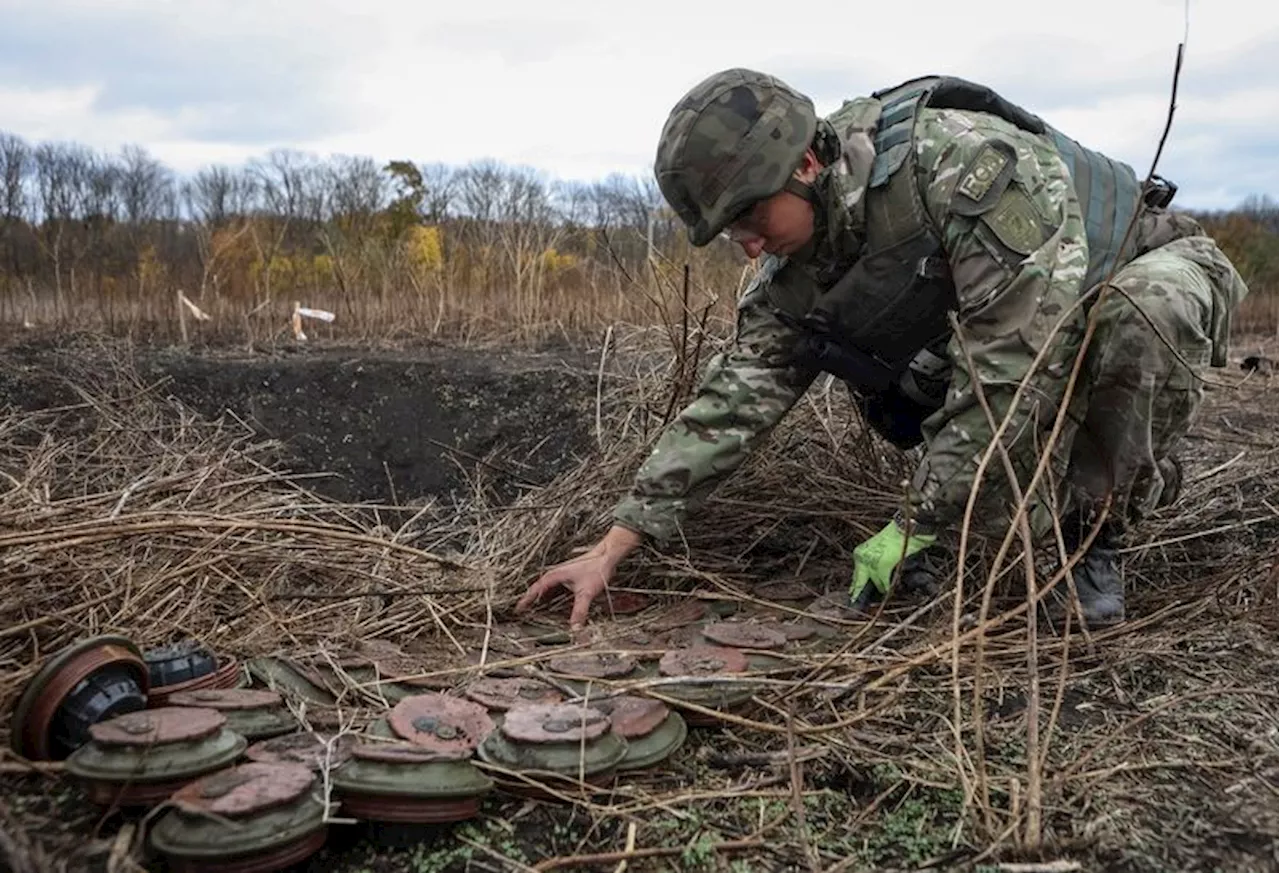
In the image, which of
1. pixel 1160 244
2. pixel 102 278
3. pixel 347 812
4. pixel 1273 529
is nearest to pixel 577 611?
pixel 347 812

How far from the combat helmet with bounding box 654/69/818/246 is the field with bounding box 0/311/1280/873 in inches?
29.9

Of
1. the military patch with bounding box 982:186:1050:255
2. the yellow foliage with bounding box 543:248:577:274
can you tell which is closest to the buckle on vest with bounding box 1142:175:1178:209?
the military patch with bounding box 982:186:1050:255

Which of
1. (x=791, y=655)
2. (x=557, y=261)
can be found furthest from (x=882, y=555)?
(x=557, y=261)

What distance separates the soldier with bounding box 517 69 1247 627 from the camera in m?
2.21

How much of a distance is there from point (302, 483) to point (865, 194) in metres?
3.15

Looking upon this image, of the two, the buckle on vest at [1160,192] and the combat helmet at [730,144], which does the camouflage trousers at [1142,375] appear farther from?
the combat helmet at [730,144]

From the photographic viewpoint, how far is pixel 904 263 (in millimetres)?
2406

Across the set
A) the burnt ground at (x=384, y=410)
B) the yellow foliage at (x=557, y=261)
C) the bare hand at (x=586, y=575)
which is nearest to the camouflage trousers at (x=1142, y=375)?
the bare hand at (x=586, y=575)

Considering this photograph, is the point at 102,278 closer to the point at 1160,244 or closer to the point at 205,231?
the point at 205,231

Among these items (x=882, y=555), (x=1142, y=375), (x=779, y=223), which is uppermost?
(x=779, y=223)

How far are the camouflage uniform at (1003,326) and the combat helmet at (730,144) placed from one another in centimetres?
15

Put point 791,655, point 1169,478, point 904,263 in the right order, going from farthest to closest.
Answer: point 1169,478
point 904,263
point 791,655

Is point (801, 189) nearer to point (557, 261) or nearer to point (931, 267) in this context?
point (931, 267)

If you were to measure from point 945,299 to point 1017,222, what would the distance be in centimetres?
32
